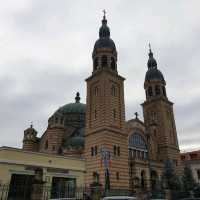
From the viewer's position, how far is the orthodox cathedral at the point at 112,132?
3519 cm

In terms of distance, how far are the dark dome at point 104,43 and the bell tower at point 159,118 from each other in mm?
13464

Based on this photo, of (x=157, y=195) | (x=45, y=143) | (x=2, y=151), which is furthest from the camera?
(x=45, y=143)

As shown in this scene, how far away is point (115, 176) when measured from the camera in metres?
33.7

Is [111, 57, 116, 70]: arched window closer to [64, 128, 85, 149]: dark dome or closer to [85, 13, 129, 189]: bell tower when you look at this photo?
[85, 13, 129, 189]: bell tower

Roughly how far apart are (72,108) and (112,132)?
2143cm

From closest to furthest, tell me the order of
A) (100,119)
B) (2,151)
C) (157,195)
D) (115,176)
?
(2,151) → (157,195) → (115,176) → (100,119)

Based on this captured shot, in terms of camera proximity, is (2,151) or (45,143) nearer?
(2,151)

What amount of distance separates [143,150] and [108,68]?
15.3 metres

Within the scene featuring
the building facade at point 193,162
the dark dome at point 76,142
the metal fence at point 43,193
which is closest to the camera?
the metal fence at point 43,193

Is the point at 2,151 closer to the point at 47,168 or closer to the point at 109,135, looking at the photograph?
the point at 47,168

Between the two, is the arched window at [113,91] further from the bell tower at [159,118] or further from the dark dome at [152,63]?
the dark dome at [152,63]

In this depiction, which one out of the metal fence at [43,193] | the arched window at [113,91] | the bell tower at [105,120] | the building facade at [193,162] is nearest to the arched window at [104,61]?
the bell tower at [105,120]

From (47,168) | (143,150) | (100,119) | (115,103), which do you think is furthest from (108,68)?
(47,168)

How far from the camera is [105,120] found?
119 feet
